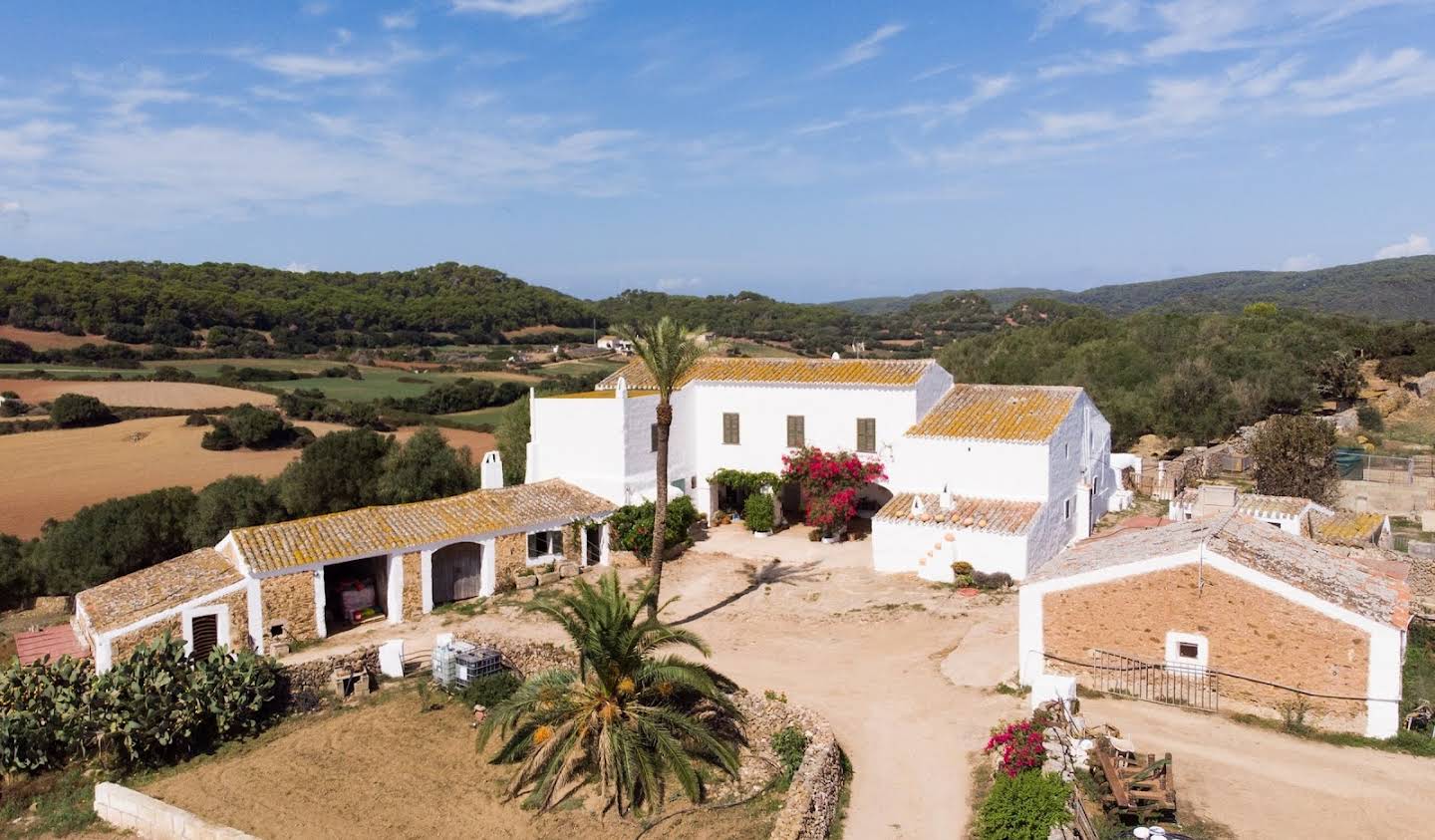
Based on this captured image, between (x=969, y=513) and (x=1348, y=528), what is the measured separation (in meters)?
9.08

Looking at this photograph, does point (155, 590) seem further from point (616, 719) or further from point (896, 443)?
point (896, 443)

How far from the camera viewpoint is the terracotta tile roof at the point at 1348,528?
21.2 metres

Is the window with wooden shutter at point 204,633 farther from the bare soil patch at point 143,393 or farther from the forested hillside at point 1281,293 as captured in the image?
the forested hillside at point 1281,293

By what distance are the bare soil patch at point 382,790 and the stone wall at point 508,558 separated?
620cm

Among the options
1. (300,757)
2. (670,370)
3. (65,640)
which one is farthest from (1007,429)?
(65,640)

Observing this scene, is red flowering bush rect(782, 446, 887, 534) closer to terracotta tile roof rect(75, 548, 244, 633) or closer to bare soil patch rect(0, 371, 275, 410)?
terracotta tile roof rect(75, 548, 244, 633)

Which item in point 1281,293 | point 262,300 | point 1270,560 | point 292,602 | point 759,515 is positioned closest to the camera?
point 1270,560

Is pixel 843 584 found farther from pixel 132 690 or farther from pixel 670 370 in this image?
pixel 132 690

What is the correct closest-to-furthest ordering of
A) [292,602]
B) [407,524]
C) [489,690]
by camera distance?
[489,690] → [292,602] → [407,524]

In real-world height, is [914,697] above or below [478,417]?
below

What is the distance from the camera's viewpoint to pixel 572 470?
26.8m

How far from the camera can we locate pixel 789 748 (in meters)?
13.4

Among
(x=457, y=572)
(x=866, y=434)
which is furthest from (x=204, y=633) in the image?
(x=866, y=434)

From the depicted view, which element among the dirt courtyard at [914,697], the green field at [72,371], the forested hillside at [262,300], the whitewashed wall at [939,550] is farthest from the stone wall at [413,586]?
the forested hillside at [262,300]
